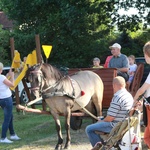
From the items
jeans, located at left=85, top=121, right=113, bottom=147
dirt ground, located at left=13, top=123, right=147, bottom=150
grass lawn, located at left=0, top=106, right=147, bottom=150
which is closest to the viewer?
jeans, located at left=85, top=121, right=113, bottom=147

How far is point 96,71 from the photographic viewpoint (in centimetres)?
1081

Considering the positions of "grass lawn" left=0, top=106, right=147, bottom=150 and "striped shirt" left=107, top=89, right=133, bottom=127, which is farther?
"grass lawn" left=0, top=106, right=147, bottom=150

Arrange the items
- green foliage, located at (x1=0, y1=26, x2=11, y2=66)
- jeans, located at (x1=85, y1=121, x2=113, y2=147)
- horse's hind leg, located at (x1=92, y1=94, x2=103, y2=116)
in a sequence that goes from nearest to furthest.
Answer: jeans, located at (x1=85, y1=121, x2=113, y2=147), horse's hind leg, located at (x1=92, y1=94, x2=103, y2=116), green foliage, located at (x1=0, y1=26, x2=11, y2=66)

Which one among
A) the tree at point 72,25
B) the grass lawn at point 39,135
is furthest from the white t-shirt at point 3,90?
the tree at point 72,25

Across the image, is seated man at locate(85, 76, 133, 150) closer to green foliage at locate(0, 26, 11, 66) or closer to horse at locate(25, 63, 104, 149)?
horse at locate(25, 63, 104, 149)

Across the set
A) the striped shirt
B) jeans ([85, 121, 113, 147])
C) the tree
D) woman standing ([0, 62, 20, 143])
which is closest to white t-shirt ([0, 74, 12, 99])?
woman standing ([0, 62, 20, 143])

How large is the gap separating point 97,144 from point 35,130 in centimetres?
507

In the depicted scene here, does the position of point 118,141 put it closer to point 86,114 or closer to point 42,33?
point 86,114

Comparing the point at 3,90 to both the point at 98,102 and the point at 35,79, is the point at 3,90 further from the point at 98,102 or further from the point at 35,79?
the point at 98,102

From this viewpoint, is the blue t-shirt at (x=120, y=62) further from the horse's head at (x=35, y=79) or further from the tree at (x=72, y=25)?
the tree at (x=72, y=25)

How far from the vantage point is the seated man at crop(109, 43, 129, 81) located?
10.5 m

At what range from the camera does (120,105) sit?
6.96m

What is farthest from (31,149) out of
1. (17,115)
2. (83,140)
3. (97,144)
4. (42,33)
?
(42,33)

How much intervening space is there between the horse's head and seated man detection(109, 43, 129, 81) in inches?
95.3
